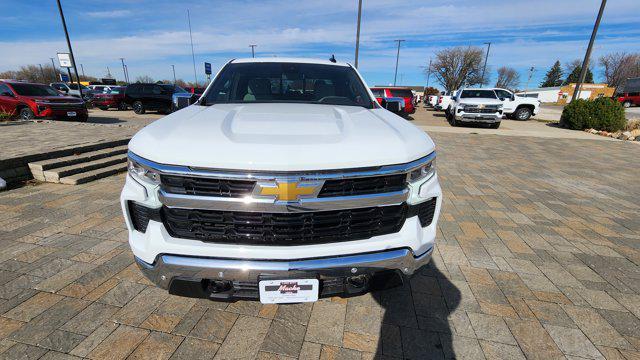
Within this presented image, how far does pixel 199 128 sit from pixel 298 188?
796mm

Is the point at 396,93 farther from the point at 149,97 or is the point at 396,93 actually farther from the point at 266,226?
the point at 266,226

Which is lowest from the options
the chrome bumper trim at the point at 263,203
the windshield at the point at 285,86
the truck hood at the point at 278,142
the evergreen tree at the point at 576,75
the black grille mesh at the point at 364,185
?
the chrome bumper trim at the point at 263,203

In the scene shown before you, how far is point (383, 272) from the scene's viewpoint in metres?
1.78

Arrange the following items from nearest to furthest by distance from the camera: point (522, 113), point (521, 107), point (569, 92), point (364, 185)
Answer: point (364, 185), point (521, 107), point (522, 113), point (569, 92)

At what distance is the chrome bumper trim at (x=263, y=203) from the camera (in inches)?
63.3

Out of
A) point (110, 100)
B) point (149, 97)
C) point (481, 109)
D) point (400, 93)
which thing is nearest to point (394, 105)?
point (481, 109)

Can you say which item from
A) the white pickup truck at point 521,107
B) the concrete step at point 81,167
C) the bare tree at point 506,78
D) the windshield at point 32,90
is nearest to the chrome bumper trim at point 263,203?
the concrete step at point 81,167

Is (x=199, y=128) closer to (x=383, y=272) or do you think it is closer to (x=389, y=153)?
(x=389, y=153)

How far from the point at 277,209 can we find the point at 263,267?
1.07 ft

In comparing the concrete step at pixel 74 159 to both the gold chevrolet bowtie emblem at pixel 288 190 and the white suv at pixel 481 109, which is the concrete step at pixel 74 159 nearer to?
the gold chevrolet bowtie emblem at pixel 288 190

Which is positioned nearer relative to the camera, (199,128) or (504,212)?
(199,128)

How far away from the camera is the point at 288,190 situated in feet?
5.23

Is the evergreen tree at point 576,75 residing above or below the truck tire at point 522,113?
above

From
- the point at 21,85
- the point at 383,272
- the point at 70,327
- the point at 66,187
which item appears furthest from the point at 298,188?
the point at 21,85
